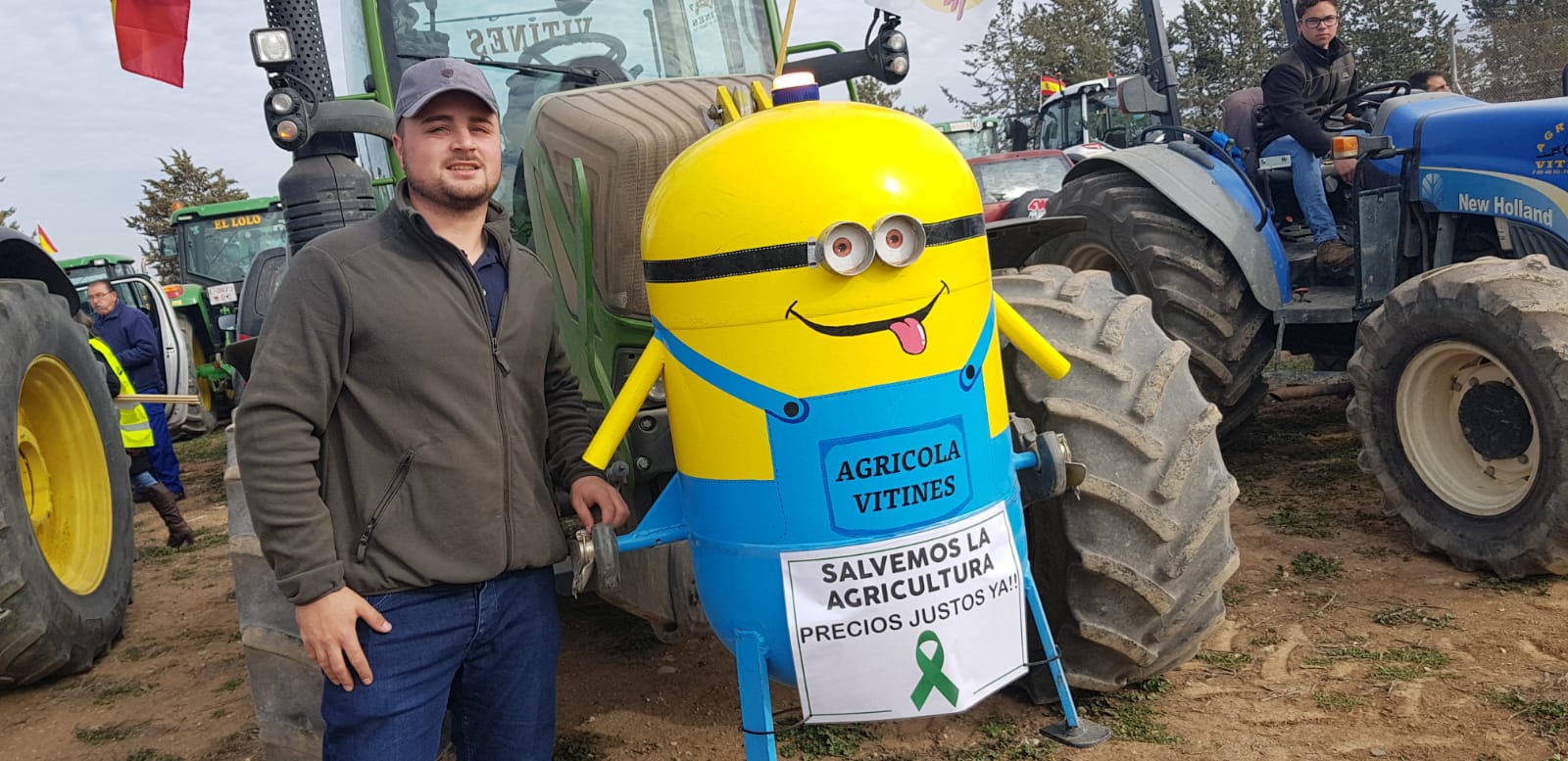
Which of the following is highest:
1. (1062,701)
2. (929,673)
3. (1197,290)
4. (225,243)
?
(225,243)

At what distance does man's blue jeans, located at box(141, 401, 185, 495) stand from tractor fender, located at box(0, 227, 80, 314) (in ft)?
11.0

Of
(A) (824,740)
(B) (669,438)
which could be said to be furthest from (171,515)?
(B) (669,438)

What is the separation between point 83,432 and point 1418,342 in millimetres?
5185

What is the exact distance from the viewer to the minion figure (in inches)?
84.8

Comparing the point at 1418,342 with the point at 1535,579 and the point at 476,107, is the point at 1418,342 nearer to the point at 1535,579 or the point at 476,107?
the point at 1535,579

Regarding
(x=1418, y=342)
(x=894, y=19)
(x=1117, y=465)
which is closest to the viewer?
(x=1117, y=465)

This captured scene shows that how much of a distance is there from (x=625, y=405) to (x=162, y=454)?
7370mm

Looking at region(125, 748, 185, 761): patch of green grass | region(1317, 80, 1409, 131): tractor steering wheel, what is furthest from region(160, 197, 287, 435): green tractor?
region(1317, 80, 1409, 131): tractor steering wheel

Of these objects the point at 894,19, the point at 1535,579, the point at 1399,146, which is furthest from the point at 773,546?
the point at 1399,146

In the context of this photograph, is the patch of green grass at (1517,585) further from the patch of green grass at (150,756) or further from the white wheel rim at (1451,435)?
the patch of green grass at (150,756)

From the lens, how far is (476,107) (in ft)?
7.73

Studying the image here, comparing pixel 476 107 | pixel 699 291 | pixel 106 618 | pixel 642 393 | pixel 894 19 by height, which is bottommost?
pixel 106 618

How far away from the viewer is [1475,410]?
165 inches

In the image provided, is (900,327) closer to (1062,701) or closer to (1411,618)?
(1062,701)
